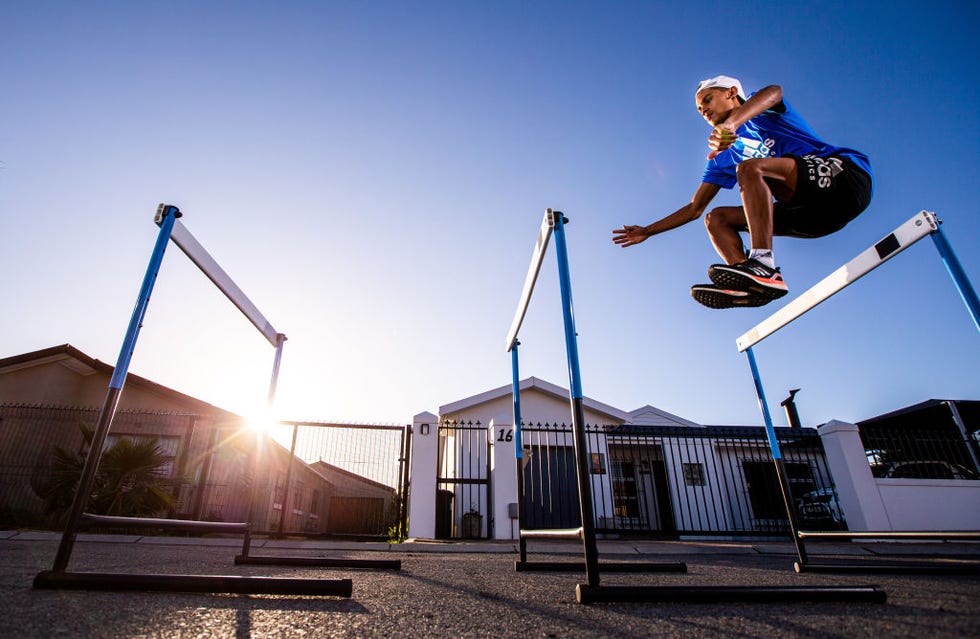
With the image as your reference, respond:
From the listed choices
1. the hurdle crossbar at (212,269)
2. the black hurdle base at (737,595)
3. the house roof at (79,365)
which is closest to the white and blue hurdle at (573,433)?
the black hurdle base at (737,595)

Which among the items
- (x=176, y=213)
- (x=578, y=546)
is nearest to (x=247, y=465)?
(x=578, y=546)

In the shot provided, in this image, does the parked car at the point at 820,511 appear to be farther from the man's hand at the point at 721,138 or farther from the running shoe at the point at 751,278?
the man's hand at the point at 721,138

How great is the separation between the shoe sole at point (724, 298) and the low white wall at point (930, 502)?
322 inches

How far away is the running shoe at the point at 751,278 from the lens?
7.05ft

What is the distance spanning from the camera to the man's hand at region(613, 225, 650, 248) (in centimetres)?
302

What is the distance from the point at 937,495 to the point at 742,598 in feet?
31.4

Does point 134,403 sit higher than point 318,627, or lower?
higher

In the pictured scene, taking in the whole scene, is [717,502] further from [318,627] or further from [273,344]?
[318,627]

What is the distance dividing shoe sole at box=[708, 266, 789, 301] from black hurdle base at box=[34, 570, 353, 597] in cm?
207

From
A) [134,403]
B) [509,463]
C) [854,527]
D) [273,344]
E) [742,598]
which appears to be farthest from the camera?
[134,403]

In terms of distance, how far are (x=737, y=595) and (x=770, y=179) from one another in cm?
178

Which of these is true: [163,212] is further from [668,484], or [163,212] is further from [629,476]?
[629,476]

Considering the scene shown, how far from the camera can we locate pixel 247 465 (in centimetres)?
1589

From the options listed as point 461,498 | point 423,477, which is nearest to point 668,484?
point 461,498
